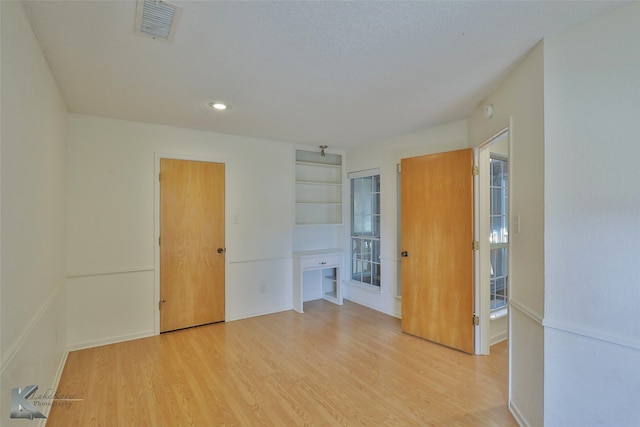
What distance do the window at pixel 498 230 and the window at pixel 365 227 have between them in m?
1.44

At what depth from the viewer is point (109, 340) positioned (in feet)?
10.5

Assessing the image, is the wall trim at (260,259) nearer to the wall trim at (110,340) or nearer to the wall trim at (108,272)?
the wall trim at (108,272)

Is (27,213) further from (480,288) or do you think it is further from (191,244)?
(480,288)

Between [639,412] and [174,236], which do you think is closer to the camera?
[639,412]

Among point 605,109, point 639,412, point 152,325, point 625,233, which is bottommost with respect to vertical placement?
point 152,325

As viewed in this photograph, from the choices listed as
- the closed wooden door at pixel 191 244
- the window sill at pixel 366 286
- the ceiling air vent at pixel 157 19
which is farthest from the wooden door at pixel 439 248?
the ceiling air vent at pixel 157 19

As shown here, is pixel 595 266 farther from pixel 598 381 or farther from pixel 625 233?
pixel 598 381

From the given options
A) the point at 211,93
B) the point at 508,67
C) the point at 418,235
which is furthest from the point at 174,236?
the point at 508,67

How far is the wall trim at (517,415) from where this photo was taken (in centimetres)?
194

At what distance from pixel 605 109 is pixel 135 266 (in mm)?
4010

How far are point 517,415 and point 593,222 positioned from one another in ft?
4.46

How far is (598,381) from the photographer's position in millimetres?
1584

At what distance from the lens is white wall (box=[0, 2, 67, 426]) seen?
52.2 inches

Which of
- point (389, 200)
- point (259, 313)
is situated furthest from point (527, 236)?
point (259, 313)
